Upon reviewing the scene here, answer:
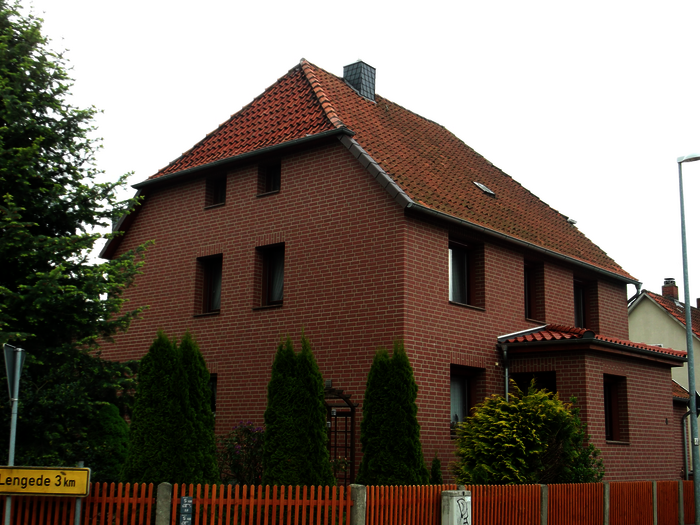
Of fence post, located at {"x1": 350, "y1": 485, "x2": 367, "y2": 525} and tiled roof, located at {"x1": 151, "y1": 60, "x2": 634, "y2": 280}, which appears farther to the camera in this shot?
tiled roof, located at {"x1": 151, "y1": 60, "x2": 634, "y2": 280}

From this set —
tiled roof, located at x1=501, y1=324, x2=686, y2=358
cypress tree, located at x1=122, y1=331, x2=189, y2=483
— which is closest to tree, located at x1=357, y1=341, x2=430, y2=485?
cypress tree, located at x1=122, y1=331, x2=189, y2=483

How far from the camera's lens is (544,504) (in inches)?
513

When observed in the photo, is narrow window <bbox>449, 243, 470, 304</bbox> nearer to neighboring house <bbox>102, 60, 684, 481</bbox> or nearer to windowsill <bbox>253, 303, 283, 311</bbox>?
neighboring house <bbox>102, 60, 684, 481</bbox>

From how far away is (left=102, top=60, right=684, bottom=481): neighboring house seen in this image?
16359 millimetres

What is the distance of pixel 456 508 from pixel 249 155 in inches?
398

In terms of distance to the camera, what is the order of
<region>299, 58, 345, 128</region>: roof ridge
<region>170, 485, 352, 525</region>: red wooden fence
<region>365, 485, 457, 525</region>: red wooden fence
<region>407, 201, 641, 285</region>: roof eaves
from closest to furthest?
<region>170, 485, 352, 525</region>: red wooden fence → <region>365, 485, 457, 525</region>: red wooden fence → <region>407, 201, 641, 285</region>: roof eaves → <region>299, 58, 345, 128</region>: roof ridge

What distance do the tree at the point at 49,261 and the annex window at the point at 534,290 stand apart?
397 inches

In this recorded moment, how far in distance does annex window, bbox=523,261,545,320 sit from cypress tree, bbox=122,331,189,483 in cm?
1047

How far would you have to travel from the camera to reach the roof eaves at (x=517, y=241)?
16.1 meters

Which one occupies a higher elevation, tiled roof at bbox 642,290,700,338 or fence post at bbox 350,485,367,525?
tiled roof at bbox 642,290,700,338

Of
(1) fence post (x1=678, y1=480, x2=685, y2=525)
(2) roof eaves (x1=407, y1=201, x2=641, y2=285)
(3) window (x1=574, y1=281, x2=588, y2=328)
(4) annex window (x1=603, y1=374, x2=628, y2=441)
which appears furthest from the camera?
(3) window (x1=574, y1=281, x2=588, y2=328)

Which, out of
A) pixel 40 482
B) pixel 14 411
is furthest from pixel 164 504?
pixel 14 411

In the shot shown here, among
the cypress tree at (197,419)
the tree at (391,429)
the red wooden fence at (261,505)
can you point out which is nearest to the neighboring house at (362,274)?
the tree at (391,429)

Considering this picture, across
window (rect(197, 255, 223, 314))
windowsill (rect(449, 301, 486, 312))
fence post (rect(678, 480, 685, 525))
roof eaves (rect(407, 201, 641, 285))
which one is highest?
roof eaves (rect(407, 201, 641, 285))
